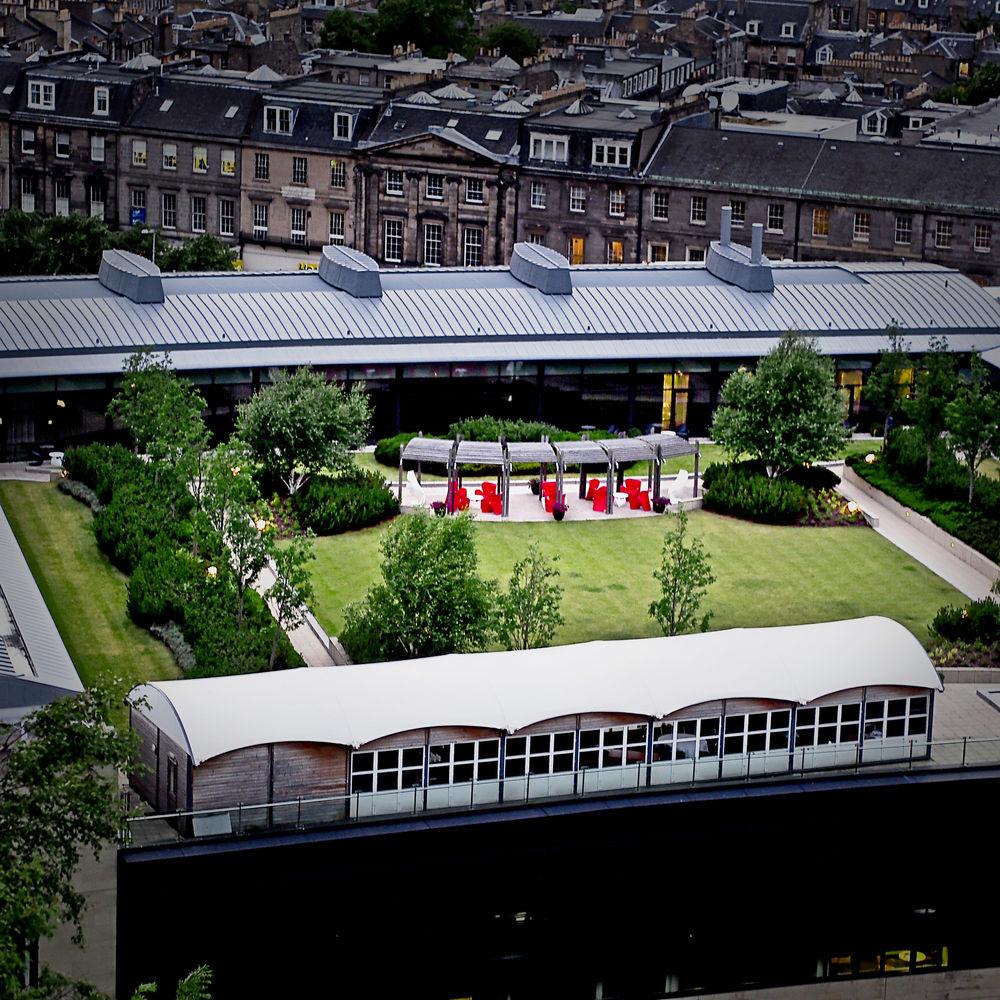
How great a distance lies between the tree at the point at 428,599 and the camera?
64.2 metres

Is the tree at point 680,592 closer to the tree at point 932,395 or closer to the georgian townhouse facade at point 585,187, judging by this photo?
the tree at point 932,395

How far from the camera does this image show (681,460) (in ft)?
303

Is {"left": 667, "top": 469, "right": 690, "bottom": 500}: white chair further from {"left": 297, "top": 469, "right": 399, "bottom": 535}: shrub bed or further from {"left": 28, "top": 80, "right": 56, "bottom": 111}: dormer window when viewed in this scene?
{"left": 28, "top": 80, "right": 56, "bottom": 111}: dormer window

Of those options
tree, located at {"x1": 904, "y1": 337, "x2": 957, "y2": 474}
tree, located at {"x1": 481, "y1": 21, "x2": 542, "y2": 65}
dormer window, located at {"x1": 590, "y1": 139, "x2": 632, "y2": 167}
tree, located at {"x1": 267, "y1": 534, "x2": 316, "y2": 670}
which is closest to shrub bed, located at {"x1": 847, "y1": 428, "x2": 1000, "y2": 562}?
tree, located at {"x1": 904, "y1": 337, "x2": 957, "y2": 474}

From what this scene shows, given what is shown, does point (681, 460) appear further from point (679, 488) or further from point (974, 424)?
point (974, 424)

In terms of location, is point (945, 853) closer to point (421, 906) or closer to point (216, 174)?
point (421, 906)

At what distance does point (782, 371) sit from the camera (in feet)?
281

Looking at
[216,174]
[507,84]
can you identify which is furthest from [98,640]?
[507,84]

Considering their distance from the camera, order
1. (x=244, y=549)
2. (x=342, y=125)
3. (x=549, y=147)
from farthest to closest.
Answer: (x=342, y=125) → (x=549, y=147) → (x=244, y=549)

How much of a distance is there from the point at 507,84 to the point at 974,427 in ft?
269

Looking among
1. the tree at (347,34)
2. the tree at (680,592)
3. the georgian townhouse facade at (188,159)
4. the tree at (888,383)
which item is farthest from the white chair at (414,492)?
the tree at (347,34)

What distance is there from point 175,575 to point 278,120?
2949 inches

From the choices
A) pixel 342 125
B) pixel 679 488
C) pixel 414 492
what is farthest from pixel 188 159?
pixel 679 488

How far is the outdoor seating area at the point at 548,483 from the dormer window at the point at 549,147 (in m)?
50.2
